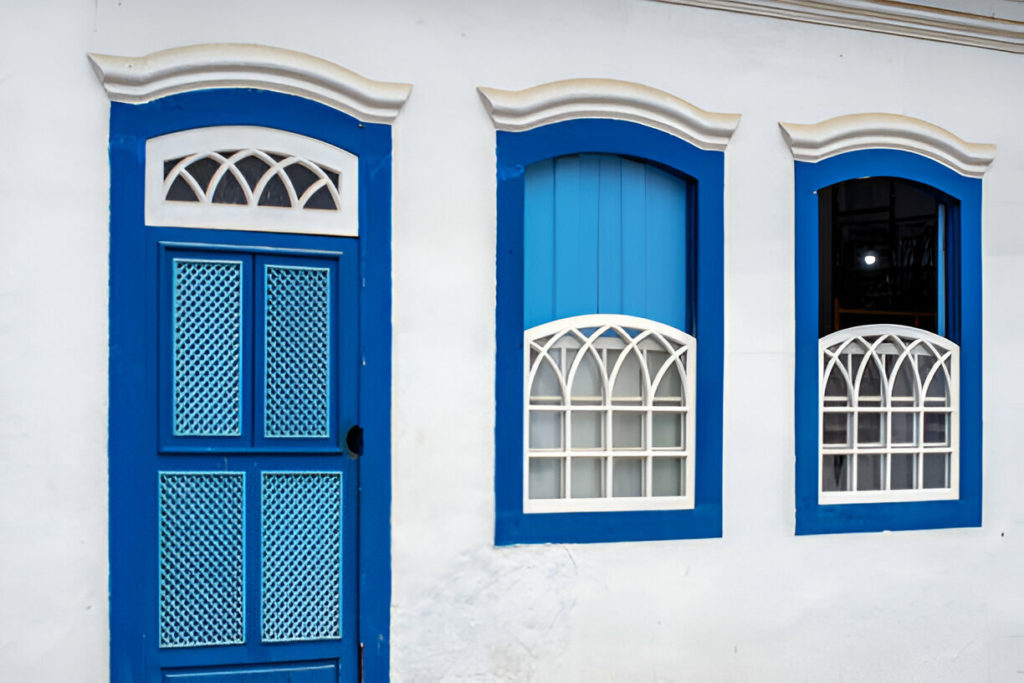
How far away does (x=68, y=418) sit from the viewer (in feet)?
14.9

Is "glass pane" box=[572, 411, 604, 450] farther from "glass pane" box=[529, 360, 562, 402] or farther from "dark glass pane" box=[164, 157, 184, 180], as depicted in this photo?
"dark glass pane" box=[164, 157, 184, 180]

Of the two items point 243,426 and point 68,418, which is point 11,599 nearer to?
point 68,418

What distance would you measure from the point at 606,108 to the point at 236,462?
2359 millimetres

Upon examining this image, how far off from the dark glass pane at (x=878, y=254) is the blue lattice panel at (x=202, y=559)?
3.09 meters

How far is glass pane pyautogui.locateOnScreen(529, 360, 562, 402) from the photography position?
17.6 ft

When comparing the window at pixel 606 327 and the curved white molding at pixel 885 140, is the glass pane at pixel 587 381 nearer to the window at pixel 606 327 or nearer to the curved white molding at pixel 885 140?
the window at pixel 606 327

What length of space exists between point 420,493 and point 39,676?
1.70 meters

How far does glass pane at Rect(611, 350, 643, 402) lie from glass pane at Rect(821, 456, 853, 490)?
3.67 ft

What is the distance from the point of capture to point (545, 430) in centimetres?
538

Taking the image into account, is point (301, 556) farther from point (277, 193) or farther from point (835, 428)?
point (835, 428)

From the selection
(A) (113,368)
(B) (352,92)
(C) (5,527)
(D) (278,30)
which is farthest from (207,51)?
(C) (5,527)

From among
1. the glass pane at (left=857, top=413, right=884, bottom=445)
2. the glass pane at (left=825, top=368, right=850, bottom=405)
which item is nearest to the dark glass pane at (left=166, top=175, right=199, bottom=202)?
the glass pane at (left=825, top=368, right=850, bottom=405)

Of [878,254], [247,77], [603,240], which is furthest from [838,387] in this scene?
[247,77]

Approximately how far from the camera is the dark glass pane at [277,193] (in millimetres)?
4879
